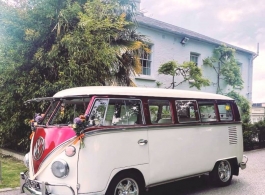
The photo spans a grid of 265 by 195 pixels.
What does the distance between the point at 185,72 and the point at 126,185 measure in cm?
1172

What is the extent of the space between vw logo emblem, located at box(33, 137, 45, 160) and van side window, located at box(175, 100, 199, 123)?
9.54 feet

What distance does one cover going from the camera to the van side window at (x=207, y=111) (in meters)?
7.28

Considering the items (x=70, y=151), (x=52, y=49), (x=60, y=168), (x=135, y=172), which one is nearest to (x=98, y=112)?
(x=70, y=151)

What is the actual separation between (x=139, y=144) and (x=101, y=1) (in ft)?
21.7

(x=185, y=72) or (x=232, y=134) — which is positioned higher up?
(x=185, y=72)

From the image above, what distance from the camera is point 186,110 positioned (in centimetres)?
689

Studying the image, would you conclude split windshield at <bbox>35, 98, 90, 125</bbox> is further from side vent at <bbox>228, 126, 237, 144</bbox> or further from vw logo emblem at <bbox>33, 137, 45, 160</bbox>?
side vent at <bbox>228, 126, 237, 144</bbox>

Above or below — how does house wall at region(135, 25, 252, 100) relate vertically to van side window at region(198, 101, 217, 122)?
above

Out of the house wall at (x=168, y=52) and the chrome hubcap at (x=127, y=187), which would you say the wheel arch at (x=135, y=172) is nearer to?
the chrome hubcap at (x=127, y=187)

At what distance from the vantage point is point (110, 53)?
9.62m

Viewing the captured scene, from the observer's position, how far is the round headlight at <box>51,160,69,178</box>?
4946 mm

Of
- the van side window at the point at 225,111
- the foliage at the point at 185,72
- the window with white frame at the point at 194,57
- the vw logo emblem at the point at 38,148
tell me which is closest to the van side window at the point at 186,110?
the van side window at the point at 225,111

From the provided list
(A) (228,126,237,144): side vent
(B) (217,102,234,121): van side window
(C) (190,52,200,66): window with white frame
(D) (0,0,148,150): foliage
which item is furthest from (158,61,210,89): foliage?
(A) (228,126,237,144): side vent

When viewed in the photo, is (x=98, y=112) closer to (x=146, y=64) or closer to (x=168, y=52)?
(x=146, y=64)
